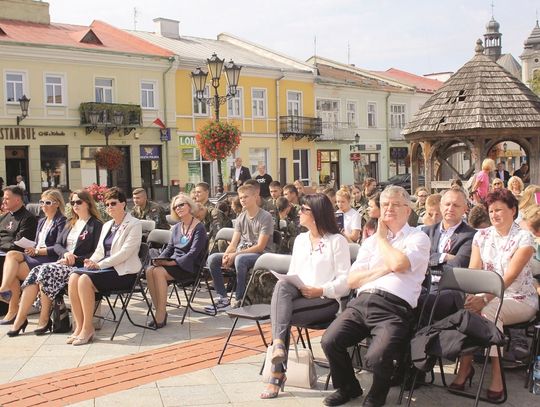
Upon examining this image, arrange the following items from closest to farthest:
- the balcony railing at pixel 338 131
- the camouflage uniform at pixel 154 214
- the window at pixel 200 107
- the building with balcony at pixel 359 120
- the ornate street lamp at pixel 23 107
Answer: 1. the camouflage uniform at pixel 154 214
2. the ornate street lamp at pixel 23 107
3. the window at pixel 200 107
4. the balcony railing at pixel 338 131
5. the building with balcony at pixel 359 120

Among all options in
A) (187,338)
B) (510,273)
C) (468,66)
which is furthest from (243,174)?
(510,273)

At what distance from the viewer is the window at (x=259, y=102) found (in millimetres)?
35875

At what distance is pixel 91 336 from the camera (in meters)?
6.73

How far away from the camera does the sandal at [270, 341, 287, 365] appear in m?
4.92

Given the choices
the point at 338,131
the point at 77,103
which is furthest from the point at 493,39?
the point at 77,103

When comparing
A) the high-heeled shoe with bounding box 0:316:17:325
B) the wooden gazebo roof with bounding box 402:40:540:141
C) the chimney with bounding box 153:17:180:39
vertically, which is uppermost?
the chimney with bounding box 153:17:180:39

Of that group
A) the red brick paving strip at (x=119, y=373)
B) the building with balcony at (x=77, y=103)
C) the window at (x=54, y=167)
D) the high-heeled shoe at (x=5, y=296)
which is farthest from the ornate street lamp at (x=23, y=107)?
the red brick paving strip at (x=119, y=373)

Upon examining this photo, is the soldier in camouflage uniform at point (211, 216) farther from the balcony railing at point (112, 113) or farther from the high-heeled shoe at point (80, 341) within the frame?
the balcony railing at point (112, 113)

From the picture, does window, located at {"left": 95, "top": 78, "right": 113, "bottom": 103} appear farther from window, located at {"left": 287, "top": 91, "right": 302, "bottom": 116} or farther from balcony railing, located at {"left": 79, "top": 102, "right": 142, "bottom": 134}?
window, located at {"left": 287, "top": 91, "right": 302, "bottom": 116}

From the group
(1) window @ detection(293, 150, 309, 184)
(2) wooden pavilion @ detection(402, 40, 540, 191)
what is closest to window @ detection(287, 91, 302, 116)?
(1) window @ detection(293, 150, 309, 184)

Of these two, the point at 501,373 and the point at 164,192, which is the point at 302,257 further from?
the point at 164,192

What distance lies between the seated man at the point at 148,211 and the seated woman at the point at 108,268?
7.99 ft

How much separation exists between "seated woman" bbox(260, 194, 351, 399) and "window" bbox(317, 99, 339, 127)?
34.2 meters

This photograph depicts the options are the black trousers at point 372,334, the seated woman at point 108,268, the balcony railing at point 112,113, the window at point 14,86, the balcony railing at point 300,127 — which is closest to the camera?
the black trousers at point 372,334
